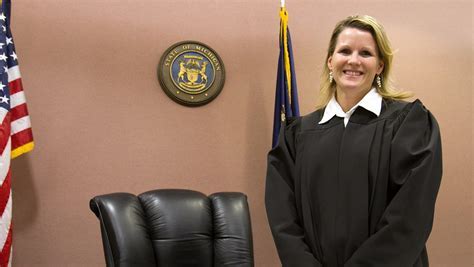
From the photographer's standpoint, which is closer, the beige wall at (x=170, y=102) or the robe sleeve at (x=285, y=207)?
the robe sleeve at (x=285, y=207)

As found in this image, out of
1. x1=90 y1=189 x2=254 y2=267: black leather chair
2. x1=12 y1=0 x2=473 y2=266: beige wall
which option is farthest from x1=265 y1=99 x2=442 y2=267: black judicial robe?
x1=12 y1=0 x2=473 y2=266: beige wall

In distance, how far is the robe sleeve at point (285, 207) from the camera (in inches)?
63.9

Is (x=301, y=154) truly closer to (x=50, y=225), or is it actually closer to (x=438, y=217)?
(x=50, y=225)

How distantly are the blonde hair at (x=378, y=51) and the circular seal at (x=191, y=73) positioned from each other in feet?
5.67

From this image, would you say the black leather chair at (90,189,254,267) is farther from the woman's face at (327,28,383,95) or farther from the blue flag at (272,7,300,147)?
the blue flag at (272,7,300,147)

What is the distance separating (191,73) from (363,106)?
201 centimetres

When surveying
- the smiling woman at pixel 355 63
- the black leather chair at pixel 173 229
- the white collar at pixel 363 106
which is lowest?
the black leather chair at pixel 173 229

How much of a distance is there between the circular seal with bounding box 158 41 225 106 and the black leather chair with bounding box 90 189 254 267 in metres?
Answer: 1.23

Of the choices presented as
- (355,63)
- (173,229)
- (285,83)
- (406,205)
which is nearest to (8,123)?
(173,229)

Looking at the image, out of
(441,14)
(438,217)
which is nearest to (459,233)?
(438,217)

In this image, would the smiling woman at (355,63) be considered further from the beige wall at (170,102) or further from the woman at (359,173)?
the beige wall at (170,102)

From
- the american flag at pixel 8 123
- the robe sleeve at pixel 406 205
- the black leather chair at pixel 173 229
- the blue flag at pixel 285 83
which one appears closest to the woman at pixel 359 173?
the robe sleeve at pixel 406 205

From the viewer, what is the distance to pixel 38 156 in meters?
3.16

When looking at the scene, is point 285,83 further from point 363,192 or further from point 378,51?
point 363,192
